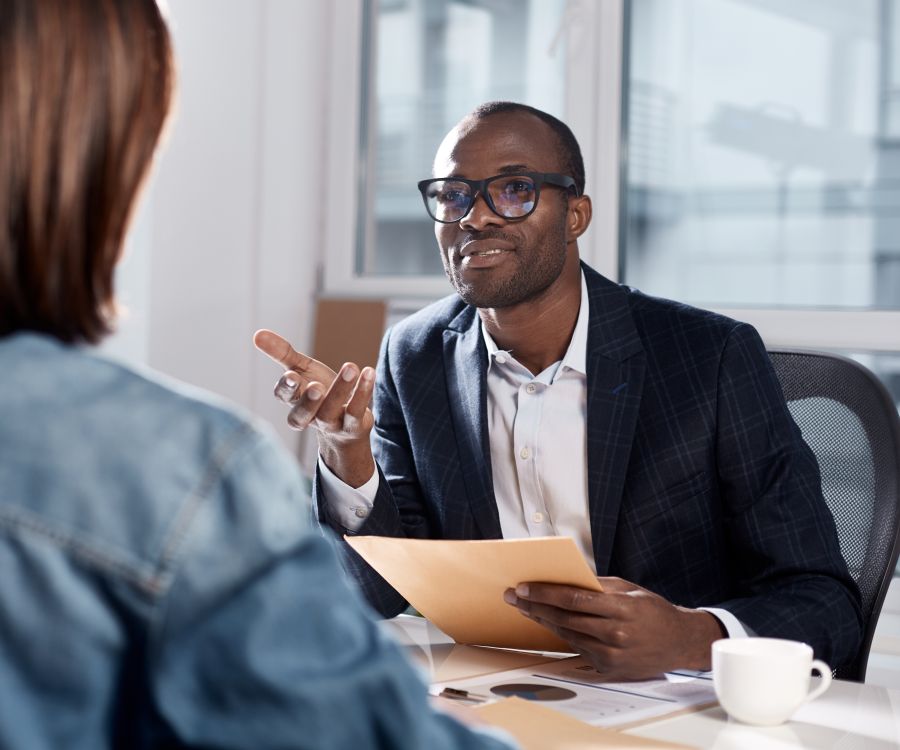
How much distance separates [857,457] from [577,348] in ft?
1.47

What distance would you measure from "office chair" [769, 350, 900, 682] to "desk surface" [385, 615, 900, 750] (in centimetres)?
37

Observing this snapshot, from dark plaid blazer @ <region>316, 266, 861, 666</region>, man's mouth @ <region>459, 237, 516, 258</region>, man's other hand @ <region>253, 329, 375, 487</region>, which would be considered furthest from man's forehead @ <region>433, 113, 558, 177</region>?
man's other hand @ <region>253, 329, 375, 487</region>

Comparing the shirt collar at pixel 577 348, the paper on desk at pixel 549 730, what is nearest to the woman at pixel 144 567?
the paper on desk at pixel 549 730

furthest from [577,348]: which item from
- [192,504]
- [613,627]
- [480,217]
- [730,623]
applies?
[192,504]

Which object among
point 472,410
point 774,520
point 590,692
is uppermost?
point 472,410

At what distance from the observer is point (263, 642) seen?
510 millimetres

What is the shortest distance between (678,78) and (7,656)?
103 inches

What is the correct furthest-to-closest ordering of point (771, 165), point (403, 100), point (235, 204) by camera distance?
point (403, 100) < point (235, 204) < point (771, 165)

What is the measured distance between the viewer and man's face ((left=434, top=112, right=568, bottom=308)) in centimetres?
180

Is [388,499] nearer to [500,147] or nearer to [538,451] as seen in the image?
[538,451]

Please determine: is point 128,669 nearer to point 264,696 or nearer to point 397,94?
point 264,696

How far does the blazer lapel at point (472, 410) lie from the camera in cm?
170

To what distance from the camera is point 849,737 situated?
1.02 meters

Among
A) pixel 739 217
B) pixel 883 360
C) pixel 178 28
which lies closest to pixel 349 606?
pixel 883 360
